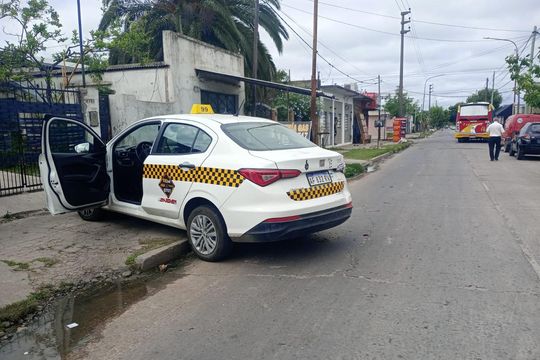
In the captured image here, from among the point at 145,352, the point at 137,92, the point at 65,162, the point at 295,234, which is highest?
the point at 137,92

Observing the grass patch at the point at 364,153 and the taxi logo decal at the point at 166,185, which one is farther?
the grass patch at the point at 364,153

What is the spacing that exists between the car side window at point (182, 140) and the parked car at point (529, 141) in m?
17.0

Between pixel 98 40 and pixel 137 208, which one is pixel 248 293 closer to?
pixel 137 208

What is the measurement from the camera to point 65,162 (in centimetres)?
604

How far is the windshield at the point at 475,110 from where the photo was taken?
3325cm

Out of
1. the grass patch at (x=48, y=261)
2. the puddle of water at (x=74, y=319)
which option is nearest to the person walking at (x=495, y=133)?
the puddle of water at (x=74, y=319)

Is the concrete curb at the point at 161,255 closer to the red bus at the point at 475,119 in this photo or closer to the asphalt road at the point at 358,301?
the asphalt road at the point at 358,301

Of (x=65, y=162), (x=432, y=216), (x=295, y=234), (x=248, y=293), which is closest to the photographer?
(x=248, y=293)

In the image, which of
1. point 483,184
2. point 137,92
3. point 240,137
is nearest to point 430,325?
point 240,137

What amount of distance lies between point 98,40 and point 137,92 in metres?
2.45

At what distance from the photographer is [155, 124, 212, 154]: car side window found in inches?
212

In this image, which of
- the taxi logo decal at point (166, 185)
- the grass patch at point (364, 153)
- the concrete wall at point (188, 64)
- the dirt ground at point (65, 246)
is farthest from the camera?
the grass patch at point (364, 153)

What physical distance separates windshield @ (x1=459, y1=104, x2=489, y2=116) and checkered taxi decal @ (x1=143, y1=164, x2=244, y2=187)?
32.8 m

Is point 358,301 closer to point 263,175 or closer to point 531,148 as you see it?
point 263,175
